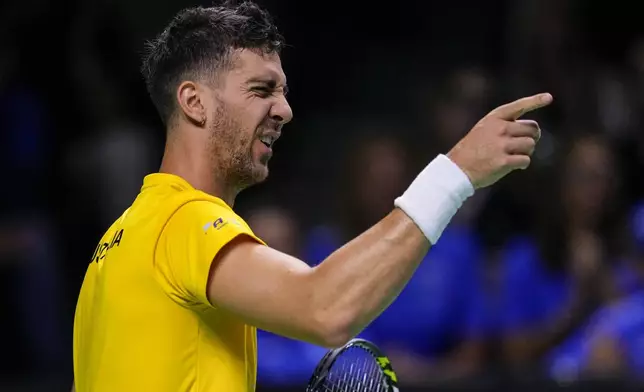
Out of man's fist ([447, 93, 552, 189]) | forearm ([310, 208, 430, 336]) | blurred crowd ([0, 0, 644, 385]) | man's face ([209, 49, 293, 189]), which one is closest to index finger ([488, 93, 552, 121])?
man's fist ([447, 93, 552, 189])

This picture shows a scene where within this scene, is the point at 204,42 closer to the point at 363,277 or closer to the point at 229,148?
the point at 229,148

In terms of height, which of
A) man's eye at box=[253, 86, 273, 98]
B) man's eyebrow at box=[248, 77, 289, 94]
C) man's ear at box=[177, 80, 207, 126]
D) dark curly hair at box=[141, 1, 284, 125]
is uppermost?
dark curly hair at box=[141, 1, 284, 125]

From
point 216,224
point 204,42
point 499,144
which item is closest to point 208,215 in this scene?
point 216,224

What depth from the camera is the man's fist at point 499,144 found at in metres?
2.62

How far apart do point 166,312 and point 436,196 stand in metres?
0.71

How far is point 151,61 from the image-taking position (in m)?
3.22

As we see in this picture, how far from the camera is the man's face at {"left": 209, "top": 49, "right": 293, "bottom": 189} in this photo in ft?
9.72

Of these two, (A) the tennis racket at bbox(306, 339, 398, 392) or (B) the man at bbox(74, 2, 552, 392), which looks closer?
(B) the man at bbox(74, 2, 552, 392)

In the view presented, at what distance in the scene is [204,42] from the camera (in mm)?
3037

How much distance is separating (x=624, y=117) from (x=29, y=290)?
350cm

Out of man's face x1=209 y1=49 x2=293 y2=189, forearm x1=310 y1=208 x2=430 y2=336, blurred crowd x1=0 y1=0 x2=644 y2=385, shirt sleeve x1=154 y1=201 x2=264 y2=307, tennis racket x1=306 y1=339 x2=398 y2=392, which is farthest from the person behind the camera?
blurred crowd x1=0 y1=0 x2=644 y2=385

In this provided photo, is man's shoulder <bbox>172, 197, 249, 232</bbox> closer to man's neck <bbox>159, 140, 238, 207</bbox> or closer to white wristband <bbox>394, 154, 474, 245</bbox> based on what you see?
man's neck <bbox>159, 140, 238, 207</bbox>

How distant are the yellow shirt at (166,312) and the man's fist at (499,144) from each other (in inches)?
21.7

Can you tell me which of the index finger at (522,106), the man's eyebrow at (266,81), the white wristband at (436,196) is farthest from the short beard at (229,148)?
the index finger at (522,106)
